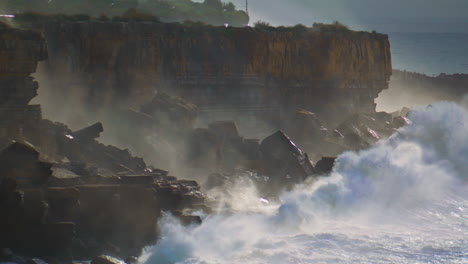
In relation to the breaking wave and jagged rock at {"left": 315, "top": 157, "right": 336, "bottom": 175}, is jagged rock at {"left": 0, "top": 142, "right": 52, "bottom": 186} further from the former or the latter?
jagged rock at {"left": 315, "top": 157, "right": 336, "bottom": 175}

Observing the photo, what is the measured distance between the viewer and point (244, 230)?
674 inches

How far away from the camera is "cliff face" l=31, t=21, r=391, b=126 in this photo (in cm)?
2519

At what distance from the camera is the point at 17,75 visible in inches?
720

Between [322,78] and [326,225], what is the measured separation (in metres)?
16.4

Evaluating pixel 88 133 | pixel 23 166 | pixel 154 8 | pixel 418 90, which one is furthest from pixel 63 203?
pixel 154 8

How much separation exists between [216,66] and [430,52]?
285ft

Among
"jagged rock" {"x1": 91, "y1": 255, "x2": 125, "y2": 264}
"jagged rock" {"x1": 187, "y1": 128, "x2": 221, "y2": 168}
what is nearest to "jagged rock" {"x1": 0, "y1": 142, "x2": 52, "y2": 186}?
"jagged rock" {"x1": 91, "y1": 255, "x2": 125, "y2": 264}

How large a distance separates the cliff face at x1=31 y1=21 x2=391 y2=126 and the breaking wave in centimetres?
509

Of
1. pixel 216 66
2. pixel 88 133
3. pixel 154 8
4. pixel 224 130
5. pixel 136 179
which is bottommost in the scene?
pixel 136 179

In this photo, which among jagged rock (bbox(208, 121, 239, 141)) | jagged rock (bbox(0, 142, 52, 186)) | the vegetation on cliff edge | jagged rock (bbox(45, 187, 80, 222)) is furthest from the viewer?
the vegetation on cliff edge

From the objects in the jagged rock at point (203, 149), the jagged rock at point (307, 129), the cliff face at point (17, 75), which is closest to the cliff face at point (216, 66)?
the jagged rock at point (307, 129)

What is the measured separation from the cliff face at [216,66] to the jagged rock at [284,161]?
5.52 meters

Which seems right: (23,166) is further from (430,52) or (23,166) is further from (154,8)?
(430,52)

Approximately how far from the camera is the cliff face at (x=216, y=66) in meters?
25.2
